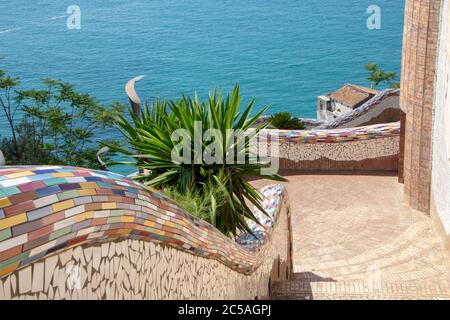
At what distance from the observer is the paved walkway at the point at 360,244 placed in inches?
327

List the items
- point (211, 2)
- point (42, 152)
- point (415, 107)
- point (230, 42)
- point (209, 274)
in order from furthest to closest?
point (211, 2) < point (230, 42) < point (42, 152) < point (415, 107) < point (209, 274)

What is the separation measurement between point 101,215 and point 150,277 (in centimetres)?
78

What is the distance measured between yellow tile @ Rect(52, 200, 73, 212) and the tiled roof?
169ft

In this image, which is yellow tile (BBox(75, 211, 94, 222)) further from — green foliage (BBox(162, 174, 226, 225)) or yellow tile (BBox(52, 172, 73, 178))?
green foliage (BBox(162, 174, 226, 225))

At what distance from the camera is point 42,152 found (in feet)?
66.4

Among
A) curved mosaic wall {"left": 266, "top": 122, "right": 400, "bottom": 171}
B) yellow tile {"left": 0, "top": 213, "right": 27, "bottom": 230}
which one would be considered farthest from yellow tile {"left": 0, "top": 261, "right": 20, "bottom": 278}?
curved mosaic wall {"left": 266, "top": 122, "right": 400, "bottom": 171}

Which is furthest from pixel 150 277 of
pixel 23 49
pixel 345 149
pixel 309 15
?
pixel 309 15

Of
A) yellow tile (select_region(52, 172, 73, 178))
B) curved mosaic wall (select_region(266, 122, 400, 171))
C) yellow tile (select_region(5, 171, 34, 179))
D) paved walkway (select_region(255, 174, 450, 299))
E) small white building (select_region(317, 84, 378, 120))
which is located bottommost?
small white building (select_region(317, 84, 378, 120))

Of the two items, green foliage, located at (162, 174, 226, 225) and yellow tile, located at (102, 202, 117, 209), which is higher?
yellow tile, located at (102, 202, 117, 209)

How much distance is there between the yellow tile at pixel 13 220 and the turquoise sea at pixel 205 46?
66.6 m

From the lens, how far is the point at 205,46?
88.3m

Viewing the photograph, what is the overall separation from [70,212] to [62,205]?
0.17ft

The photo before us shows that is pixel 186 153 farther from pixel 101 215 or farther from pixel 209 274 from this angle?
pixel 101 215

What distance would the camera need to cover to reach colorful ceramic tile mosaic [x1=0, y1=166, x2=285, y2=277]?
245 cm
